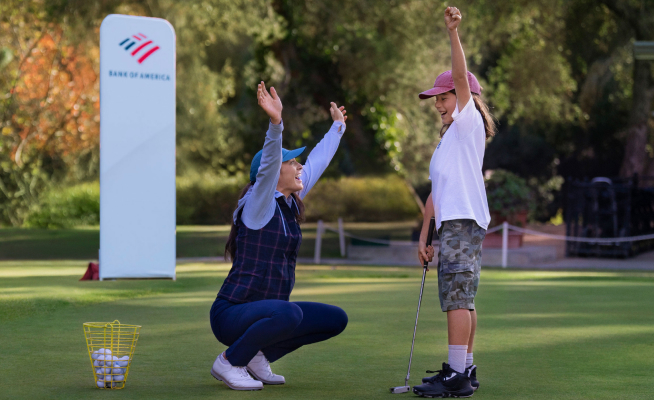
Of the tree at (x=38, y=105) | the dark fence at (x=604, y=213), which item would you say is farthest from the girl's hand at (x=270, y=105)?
the tree at (x=38, y=105)

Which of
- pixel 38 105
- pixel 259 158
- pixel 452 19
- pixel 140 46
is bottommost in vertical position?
pixel 259 158

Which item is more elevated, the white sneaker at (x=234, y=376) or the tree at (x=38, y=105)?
the tree at (x=38, y=105)

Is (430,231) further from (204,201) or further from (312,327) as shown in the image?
(204,201)

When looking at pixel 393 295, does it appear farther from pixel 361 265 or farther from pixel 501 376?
pixel 361 265

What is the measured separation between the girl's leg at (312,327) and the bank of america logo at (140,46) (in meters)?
7.11

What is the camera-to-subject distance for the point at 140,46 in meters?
11.0

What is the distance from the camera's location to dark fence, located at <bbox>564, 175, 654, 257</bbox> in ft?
59.1

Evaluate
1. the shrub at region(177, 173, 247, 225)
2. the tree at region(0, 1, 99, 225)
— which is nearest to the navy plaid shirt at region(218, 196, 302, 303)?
the tree at region(0, 1, 99, 225)

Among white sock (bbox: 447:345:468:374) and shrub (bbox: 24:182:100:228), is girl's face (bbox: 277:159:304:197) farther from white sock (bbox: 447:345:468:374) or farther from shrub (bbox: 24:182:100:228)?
shrub (bbox: 24:182:100:228)

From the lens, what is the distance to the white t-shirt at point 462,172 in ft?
14.4

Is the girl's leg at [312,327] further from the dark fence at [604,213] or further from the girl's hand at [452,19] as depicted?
the dark fence at [604,213]

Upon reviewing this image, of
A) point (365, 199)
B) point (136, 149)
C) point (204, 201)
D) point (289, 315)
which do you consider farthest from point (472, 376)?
point (204, 201)

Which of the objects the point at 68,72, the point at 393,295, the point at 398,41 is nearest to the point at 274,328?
the point at 393,295

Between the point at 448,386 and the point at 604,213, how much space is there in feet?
48.1
